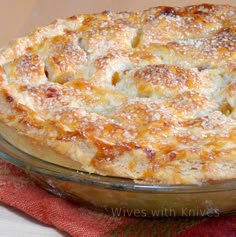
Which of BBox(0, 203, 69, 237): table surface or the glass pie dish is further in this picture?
BBox(0, 203, 69, 237): table surface

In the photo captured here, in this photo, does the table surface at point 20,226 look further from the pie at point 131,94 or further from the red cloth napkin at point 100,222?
the pie at point 131,94

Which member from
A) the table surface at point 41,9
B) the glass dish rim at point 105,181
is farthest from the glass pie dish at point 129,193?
the table surface at point 41,9

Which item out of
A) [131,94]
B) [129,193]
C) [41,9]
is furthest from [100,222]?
[41,9]

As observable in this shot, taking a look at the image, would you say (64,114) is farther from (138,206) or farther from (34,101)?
(138,206)

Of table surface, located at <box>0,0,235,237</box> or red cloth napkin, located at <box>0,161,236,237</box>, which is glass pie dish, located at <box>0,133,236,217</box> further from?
table surface, located at <box>0,0,235,237</box>

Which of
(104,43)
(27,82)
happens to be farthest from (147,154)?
(104,43)

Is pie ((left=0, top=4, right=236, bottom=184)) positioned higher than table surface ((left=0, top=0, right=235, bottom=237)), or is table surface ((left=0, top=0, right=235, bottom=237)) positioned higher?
pie ((left=0, top=4, right=236, bottom=184))

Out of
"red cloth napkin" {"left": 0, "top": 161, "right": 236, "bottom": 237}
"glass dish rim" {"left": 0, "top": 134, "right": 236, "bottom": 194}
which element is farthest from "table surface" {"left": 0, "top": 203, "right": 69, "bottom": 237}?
"glass dish rim" {"left": 0, "top": 134, "right": 236, "bottom": 194}
